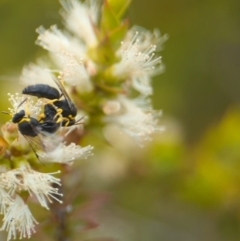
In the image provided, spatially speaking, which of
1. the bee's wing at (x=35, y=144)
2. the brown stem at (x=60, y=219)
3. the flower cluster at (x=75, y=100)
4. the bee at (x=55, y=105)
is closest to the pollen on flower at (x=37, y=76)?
the flower cluster at (x=75, y=100)

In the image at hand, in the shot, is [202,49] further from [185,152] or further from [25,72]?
[25,72]

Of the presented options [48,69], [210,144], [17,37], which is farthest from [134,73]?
[17,37]

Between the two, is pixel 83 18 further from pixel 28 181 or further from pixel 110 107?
pixel 28 181

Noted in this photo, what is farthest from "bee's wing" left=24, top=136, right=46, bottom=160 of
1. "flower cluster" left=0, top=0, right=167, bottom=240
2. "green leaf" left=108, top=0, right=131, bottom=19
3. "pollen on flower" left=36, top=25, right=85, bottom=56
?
"green leaf" left=108, top=0, right=131, bottom=19

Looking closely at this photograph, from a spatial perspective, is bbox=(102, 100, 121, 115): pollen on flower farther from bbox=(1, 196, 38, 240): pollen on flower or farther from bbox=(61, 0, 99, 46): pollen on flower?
bbox=(1, 196, 38, 240): pollen on flower

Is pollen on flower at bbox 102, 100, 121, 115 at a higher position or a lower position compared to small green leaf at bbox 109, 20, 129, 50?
lower

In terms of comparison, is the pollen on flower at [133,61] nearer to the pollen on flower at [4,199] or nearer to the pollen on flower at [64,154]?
the pollen on flower at [64,154]
